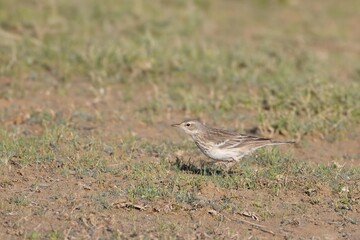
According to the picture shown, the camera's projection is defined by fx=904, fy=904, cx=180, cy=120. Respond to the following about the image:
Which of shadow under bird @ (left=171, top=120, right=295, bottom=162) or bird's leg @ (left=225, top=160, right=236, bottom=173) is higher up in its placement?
shadow under bird @ (left=171, top=120, right=295, bottom=162)

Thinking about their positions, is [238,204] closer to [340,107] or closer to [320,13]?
[340,107]

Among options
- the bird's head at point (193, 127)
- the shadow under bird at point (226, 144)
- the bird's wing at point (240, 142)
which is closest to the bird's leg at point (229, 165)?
the shadow under bird at point (226, 144)

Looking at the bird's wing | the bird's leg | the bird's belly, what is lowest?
the bird's leg

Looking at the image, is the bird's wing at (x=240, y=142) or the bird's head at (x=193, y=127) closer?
the bird's wing at (x=240, y=142)

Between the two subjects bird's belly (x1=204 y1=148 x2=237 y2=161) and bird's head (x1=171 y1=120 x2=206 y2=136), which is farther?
bird's head (x1=171 y1=120 x2=206 y2=136)

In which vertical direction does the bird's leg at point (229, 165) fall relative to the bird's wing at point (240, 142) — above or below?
below

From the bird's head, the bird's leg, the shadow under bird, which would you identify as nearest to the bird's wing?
Answer: the shadow under bird

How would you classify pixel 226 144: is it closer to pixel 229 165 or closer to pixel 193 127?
pixel 229 165

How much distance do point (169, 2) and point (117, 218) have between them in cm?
939

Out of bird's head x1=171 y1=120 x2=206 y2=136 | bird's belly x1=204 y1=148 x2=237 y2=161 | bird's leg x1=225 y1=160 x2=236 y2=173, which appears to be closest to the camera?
bird's belly x1=204 y1=148 x2=237 y2=161

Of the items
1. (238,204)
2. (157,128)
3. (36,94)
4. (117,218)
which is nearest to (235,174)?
(238,204)

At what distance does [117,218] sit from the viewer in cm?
772

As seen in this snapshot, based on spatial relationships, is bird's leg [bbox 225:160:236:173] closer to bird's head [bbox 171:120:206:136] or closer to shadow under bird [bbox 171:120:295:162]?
shadow under bird [bbox 171:120:295:162]

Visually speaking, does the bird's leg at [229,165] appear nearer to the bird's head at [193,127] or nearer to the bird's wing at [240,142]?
the bird's wing at [240,142]
